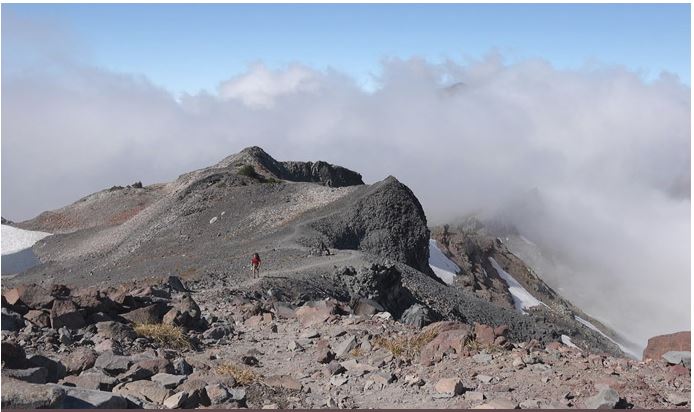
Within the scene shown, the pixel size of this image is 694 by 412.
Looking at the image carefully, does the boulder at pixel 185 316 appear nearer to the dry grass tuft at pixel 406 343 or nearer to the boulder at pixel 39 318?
the boulder at pixel 39 318

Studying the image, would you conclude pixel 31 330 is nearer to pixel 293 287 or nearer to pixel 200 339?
pixel 200 339

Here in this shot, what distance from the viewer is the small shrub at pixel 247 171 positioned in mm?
58641

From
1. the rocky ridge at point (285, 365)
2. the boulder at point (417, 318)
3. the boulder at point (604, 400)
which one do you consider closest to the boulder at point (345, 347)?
the rocky ridge at point (285, 365)

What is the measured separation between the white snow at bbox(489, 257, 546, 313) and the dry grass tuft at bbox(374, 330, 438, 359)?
4262 cm

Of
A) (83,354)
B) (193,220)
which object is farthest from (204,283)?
(193,220)

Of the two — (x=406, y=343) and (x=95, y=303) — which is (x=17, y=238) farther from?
(x=406, y=343)

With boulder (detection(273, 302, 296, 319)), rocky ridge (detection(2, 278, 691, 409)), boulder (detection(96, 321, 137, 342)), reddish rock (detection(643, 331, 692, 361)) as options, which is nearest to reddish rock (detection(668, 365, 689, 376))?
rocky ridge (detection(2, 278, 691, 409))

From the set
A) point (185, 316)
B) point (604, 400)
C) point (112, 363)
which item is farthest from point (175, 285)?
point (604, 400)

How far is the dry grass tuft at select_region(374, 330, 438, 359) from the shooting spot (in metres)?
12.2

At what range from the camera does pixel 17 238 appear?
55.2 m

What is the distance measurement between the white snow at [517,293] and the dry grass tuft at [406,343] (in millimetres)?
42622

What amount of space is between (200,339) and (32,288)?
3590mm

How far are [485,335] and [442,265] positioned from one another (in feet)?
149

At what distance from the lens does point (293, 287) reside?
23.9 m
